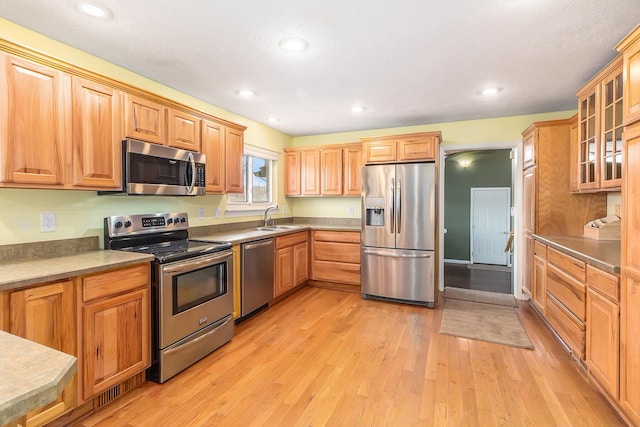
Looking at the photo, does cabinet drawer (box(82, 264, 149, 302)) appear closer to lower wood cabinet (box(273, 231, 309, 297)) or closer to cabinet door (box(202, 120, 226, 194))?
cabinet door (box(202, 120, 226, 194))

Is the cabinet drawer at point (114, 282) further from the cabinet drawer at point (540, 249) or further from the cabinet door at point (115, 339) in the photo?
the cabinet drawer at point (540, 249)

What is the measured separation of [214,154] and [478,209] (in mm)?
5817

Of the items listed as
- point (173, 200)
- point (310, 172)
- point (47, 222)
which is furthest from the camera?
point (310, 172)

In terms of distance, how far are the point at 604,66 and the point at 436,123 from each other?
6.39ft

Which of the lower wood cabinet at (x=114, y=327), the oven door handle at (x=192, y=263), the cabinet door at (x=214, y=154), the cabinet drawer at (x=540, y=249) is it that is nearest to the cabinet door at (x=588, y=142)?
the cabinet drawer at (x=540, y=249)

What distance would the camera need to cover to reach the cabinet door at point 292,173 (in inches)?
199

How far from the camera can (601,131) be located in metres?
2.62

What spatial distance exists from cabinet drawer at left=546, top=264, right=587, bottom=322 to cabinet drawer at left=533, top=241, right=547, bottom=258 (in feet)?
0.56

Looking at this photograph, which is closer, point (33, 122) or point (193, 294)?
point (33, 122)

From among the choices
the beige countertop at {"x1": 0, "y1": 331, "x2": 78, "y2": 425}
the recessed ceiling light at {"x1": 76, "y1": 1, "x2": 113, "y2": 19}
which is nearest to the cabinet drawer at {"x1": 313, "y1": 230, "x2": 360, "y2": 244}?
the recessed ceiling light at {"x1": 76, "y1": 1, "x2": 113, "y2": 19}

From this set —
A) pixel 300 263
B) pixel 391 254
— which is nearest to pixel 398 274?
pixel 391 254

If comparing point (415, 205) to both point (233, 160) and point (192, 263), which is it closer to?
point (233, 160)

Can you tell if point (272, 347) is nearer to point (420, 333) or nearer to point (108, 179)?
point (420, 333)

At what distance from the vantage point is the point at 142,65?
2.65 meters
